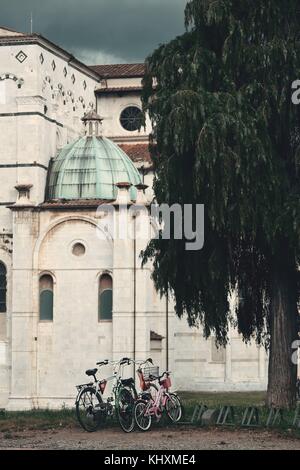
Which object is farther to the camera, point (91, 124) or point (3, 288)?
point (91, 124)

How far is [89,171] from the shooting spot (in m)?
53.4

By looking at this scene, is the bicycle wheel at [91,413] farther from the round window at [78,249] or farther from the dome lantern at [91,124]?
the dome lantern at [91,124]

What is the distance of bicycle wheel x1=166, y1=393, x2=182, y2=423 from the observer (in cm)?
2852

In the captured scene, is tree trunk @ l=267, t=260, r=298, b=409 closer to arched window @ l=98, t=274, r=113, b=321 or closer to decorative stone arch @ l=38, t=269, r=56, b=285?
arched window @ l=98, t=274, r=113, b=321

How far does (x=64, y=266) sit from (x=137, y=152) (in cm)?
933

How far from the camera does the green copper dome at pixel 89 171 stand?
53062mm

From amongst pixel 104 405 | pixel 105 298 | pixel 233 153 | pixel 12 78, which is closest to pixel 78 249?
pixel 105 298

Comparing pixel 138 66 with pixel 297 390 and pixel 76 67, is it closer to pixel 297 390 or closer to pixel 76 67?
pixel 76 67

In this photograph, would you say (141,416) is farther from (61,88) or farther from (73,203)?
(61,88)

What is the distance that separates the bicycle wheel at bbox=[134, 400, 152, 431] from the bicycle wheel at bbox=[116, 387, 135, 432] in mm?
108

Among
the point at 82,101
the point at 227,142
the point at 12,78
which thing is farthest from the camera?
the point at 82,101

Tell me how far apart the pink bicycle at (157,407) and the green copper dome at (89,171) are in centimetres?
2425

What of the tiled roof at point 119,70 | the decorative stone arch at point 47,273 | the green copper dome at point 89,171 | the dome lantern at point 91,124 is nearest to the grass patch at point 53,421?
the decorative stone arch at point 47,273
